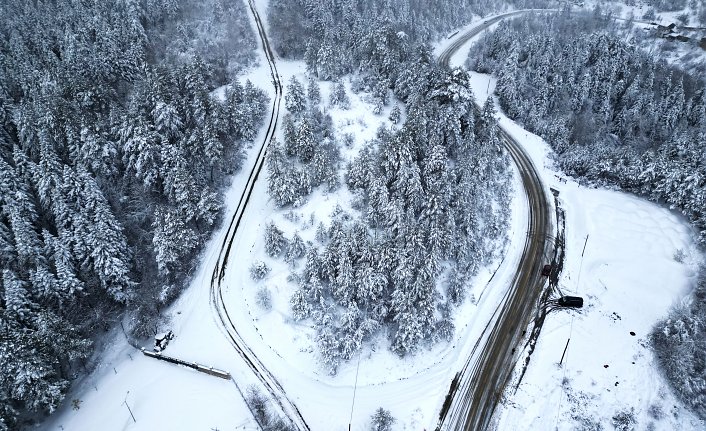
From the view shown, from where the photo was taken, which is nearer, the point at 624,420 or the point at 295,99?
the point at 624,420

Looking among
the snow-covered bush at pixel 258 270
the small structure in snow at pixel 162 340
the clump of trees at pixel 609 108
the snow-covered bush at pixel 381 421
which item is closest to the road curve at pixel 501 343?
the snow-covered bush at pixel 381 421

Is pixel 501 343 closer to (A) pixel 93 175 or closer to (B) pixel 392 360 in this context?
(B) pixel 392 360

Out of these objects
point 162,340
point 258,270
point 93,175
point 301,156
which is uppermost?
point 301,156

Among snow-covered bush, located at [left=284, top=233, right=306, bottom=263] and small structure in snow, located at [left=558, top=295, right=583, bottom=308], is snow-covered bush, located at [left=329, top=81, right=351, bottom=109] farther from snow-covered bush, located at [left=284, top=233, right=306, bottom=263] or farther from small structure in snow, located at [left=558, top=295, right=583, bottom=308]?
small structure in snow, located at [left=558, top=295, right=583, bottom=308]

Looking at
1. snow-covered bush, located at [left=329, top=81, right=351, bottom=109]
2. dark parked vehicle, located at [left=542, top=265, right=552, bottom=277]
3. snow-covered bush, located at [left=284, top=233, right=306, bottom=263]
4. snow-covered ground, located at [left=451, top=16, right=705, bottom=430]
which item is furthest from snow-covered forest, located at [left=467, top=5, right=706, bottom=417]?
snow-covered bush, located at [left=284, top=233, right=306, bottom=263]

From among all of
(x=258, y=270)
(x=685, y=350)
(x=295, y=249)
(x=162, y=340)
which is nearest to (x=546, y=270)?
(x=685, y=350)

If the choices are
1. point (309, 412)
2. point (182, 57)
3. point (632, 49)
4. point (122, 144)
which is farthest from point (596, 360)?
point (182, 57)
